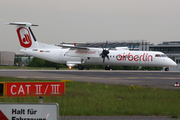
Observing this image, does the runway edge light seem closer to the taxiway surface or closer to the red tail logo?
the taxiway surface

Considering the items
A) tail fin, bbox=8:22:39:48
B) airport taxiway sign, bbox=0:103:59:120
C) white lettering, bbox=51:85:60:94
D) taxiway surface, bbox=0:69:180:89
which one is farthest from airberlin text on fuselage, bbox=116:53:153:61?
airport taxiway sign, bbox=0:103:59:120

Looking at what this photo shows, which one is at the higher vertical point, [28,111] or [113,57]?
[113,57]

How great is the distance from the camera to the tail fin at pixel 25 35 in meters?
51.8

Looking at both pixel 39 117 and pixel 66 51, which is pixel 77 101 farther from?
pixel 66 51

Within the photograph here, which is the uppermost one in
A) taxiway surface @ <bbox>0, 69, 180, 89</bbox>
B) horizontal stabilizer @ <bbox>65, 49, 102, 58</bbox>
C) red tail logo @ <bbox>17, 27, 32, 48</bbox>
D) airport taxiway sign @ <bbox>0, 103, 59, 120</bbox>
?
red tail logo @ <bbox>17, 27, 32, 48</bbox>

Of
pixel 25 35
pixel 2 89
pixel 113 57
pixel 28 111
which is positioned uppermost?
pixel 25 35

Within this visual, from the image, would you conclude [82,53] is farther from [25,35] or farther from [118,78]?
[118,78]

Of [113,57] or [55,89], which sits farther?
[113,57]

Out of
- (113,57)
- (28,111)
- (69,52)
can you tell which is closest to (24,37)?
(69,52)

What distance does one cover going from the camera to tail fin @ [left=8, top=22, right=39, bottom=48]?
5184 centimetres

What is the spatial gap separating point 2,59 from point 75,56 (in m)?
57.1

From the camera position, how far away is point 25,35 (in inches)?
2048

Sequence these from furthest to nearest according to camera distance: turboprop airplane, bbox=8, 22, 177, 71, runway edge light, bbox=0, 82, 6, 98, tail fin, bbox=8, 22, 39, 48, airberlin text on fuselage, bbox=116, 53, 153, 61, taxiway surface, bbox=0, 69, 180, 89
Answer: tail fin, bbox=8, 22, 39, 48 < turboprop airplane, bbox=8, 22, 177, 71 < airberlin text on fuselage, bbox=116, 53, 153, 61 < taxiway surface, bbox=0, 69, 180, 89 < runway edge light, bbox=0, 82, 6, 98

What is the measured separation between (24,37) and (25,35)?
1.56 feet
